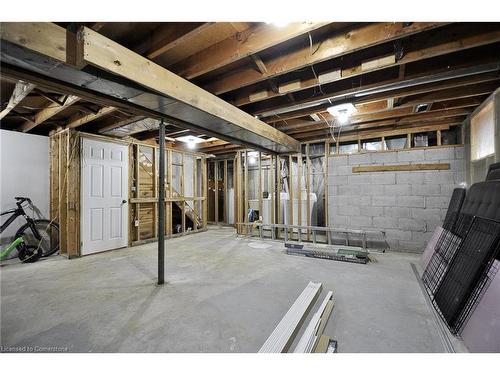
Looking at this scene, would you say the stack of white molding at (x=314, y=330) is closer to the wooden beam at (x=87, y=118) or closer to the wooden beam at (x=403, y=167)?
the wooden beam at (x=403, y=167)

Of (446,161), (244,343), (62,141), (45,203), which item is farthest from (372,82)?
(45,203)

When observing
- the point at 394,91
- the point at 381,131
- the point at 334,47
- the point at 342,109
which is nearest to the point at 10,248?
the point at 334,47

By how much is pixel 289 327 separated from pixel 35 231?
4510 millimetres

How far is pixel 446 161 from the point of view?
3.88 m

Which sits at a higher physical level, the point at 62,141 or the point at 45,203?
the point at 62,141

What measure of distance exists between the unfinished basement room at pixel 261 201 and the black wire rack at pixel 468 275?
0.6 inches

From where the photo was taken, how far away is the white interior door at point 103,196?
396 centimetres

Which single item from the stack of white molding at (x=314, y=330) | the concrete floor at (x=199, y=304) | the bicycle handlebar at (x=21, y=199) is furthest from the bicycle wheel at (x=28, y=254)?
the stack of white molding at (x=314, y=330)

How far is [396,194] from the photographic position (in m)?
4.20

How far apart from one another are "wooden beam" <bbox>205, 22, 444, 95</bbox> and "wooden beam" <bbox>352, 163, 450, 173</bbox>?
3.04 m

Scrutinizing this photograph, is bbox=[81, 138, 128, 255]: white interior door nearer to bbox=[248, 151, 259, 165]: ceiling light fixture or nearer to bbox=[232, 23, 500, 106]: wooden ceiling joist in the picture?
bbox=[248, 151, 259, 165]: ceiling light fixture

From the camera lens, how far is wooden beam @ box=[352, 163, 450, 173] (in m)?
3.90
